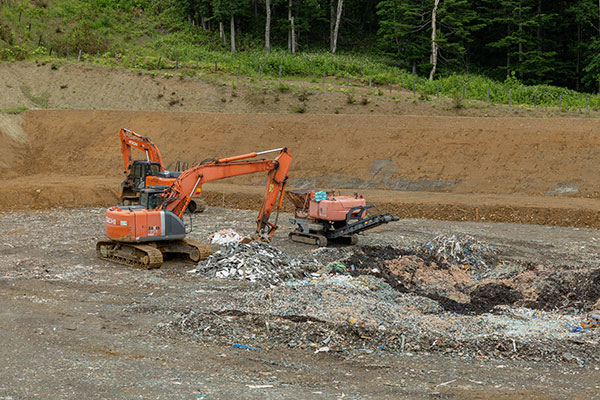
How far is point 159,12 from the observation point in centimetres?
5681

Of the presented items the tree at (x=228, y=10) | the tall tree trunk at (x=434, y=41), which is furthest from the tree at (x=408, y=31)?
the tree at (x=228, y=10)

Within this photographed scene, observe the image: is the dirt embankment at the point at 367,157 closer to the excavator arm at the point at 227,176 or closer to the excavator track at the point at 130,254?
the excavator arm at the point at 227,176

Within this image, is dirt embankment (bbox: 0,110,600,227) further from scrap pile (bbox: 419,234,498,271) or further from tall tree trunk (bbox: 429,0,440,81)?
tall tree trunk (bbox: 429,0,440,81)

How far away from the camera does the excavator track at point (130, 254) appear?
15906 millimetres

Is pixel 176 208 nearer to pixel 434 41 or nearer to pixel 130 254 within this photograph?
pixel 130 254

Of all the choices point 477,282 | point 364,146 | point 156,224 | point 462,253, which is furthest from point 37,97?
point 477,282

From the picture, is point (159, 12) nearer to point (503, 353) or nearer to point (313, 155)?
point (313, 155)

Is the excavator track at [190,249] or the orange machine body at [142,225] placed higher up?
the orange machine body at [142,225]

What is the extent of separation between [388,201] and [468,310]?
12.7 meters

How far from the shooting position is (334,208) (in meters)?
19.4

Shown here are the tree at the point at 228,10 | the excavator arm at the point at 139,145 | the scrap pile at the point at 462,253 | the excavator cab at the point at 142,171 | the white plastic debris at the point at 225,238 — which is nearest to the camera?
the scrap pile at the point at 462,253

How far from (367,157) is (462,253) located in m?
13.4

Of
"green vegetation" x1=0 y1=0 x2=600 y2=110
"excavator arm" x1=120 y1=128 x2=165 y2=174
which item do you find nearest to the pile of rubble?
"excavator arm" x1=120 y1=128 x2=165 y2=174

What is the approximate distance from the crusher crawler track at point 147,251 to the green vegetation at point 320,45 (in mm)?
22064
